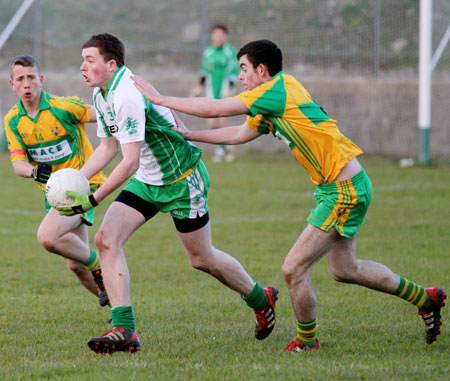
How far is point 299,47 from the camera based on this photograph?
20.4 metres

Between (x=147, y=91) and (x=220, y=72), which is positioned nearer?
(x=147, y=91)

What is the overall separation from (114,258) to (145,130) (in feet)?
3.11

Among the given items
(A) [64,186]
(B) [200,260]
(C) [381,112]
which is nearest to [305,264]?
(B) [200,260]

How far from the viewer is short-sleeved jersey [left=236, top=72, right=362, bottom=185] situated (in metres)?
5.60

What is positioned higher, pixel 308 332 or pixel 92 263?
pixel 92 263

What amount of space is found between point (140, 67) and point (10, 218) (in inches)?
426

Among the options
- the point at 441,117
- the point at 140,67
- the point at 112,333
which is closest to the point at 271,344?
the point at 112,333

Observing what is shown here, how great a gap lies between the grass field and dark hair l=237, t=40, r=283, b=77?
1.94m

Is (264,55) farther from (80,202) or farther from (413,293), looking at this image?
(413,293)

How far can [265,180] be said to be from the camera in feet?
52.2

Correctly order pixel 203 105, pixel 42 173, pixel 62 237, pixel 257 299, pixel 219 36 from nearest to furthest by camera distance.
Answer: pixel 203 105, pixel 257 299, pixel 42 173, pixel 62 237, pixel 219 36

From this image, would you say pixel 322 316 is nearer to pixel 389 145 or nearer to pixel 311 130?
pixel 311 130

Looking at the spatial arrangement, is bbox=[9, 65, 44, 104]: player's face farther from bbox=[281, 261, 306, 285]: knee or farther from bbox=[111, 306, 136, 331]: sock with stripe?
bbox=[281, 261, 306, 285]: knee

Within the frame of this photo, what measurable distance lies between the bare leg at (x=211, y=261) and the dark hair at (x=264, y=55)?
1279mm
